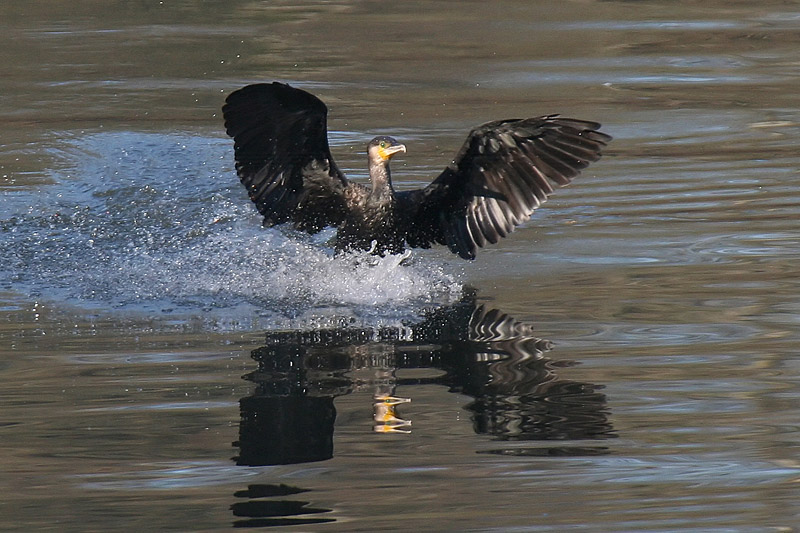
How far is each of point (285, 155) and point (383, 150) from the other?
20.2 inches

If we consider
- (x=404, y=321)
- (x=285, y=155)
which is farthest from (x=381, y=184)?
(x=404, y=321)

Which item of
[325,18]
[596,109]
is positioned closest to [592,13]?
[325,18]

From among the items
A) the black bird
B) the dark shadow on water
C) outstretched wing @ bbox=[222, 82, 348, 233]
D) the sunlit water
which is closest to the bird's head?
the black bird

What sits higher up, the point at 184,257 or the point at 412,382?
the point at 184,257

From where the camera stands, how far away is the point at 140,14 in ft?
46.4

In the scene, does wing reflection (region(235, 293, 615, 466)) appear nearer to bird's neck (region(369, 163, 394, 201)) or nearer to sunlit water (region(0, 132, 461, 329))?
sunlit water (region(0, 132, 461, 329))

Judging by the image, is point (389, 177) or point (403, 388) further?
point (389, 177)

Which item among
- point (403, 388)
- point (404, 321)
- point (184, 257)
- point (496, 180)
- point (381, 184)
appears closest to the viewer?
point (403, 388)

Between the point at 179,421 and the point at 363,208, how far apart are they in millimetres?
2342

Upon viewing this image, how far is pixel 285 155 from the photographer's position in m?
6.70

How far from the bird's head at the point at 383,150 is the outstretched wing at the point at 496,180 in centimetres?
22

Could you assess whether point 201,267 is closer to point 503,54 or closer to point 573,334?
point 573,334

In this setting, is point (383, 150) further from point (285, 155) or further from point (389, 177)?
point (285, 155)

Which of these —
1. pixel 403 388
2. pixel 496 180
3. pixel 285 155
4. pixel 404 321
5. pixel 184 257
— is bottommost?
pixel 403 388
